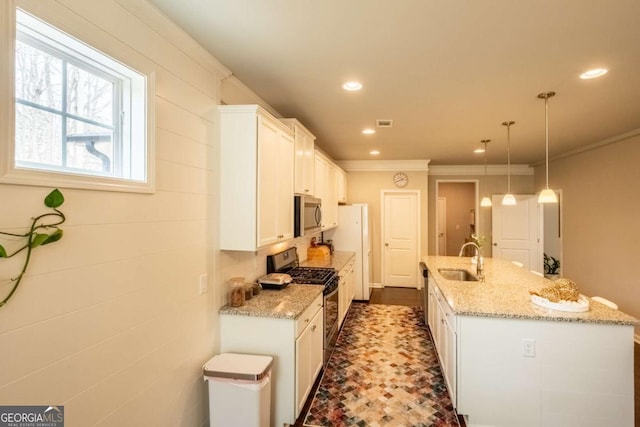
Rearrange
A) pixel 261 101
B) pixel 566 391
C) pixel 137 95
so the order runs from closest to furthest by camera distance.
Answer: pixel 137 95 < pixel 566 391 < pixel 261 101

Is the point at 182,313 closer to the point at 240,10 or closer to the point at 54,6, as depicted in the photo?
the point at 54,6

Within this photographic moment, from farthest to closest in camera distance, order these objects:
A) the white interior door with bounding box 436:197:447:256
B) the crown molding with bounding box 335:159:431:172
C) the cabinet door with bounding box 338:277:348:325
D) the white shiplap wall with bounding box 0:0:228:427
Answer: the white interior door with bounding box 436:197:447:256
the crown molding with bounding box 335:159:431:172
the cabinet door with bounding box 338:277:348:325
the white shiplap wall with bounding box 0:0:228:427

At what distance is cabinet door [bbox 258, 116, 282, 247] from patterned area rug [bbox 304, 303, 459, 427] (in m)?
1.43

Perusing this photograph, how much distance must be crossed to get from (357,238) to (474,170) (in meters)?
3.13

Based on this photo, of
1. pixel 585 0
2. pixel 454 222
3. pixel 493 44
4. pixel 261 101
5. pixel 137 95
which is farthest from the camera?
pixel 454 222

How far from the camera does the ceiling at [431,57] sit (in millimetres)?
1654

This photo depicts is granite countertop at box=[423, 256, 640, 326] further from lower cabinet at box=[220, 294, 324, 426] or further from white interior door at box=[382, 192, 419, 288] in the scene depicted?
white interior door at box=[382, 192, 419, 288]

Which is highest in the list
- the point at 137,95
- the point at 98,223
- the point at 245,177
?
the point at 137,95

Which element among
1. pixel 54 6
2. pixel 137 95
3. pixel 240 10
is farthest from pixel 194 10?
pixel 54 6

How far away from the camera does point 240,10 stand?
65.4 inches

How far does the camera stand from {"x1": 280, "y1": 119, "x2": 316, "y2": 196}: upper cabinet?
313 centimetres

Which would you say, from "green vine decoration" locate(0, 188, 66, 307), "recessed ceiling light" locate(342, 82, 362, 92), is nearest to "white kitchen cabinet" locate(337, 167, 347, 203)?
"recessed ceiling light" locate(342, 82, 362, 92)

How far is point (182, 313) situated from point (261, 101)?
6.36 feet

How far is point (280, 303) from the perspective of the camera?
2.48 metres
